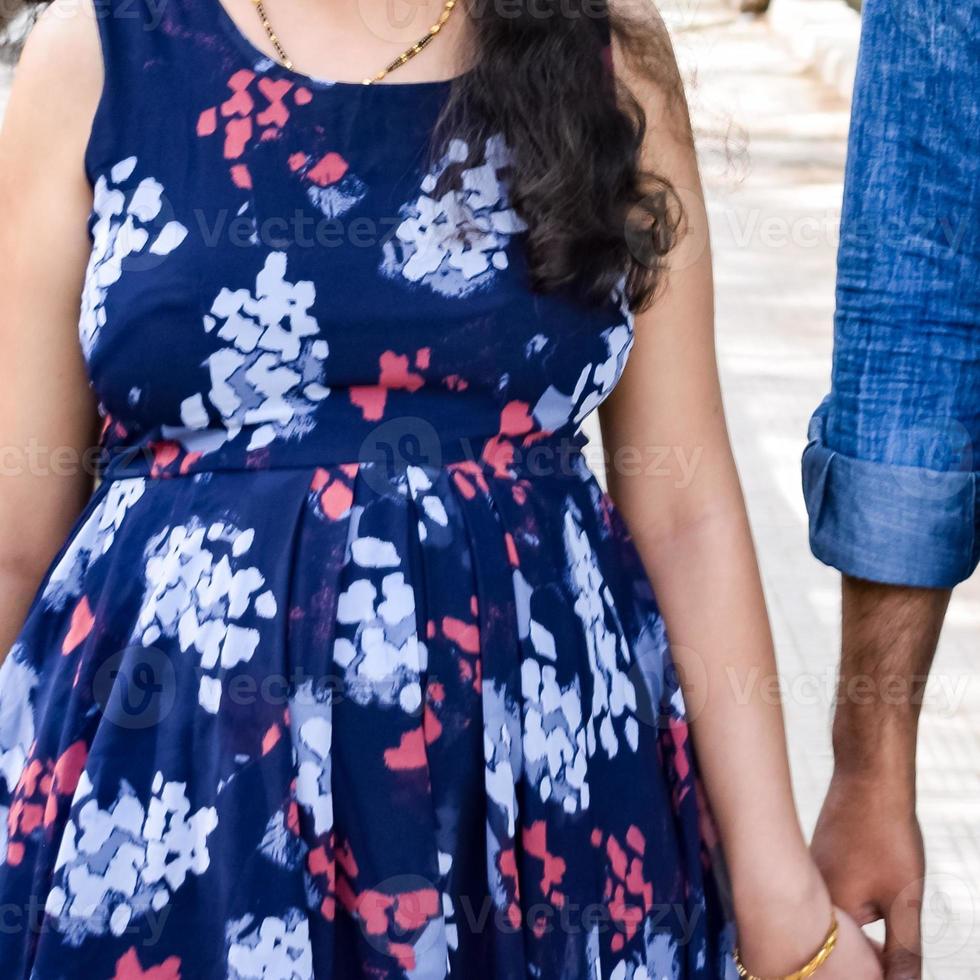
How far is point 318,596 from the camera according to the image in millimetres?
1278

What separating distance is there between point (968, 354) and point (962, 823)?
5.91 ft

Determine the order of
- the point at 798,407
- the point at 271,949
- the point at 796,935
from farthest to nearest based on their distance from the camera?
1. the point at 798,407
2. the point at 796,935
3. the point at 271,949

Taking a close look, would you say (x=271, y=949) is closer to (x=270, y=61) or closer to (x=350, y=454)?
(x=350, y=454)

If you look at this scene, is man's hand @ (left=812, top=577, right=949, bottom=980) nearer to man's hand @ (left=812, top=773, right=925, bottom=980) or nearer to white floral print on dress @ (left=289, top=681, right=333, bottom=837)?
man's hand @ (left=812, top=773, right=925, bottom=980)

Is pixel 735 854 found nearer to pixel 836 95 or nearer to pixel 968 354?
pixel 968 354

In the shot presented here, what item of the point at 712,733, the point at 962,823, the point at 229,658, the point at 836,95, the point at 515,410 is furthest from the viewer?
the point at 836,95

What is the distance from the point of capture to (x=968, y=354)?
148 cm

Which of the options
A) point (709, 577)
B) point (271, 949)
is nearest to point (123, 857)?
point (271, 949)

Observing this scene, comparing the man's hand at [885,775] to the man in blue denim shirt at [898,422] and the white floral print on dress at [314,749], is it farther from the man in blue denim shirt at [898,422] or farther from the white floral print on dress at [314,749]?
the white floral print on dress at [314,749]

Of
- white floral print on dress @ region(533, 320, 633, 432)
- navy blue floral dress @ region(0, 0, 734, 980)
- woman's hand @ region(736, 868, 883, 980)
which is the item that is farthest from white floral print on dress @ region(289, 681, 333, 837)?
woman's hand @ region(736, 868, 883, 980)

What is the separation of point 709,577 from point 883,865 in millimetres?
305

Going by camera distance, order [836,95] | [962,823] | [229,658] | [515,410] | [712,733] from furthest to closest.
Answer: [836,95], [962,823], [712,733], [515,410], [229,658]

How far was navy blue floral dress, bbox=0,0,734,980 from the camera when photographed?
126 cm

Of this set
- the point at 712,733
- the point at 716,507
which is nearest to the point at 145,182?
the point at 716,507
